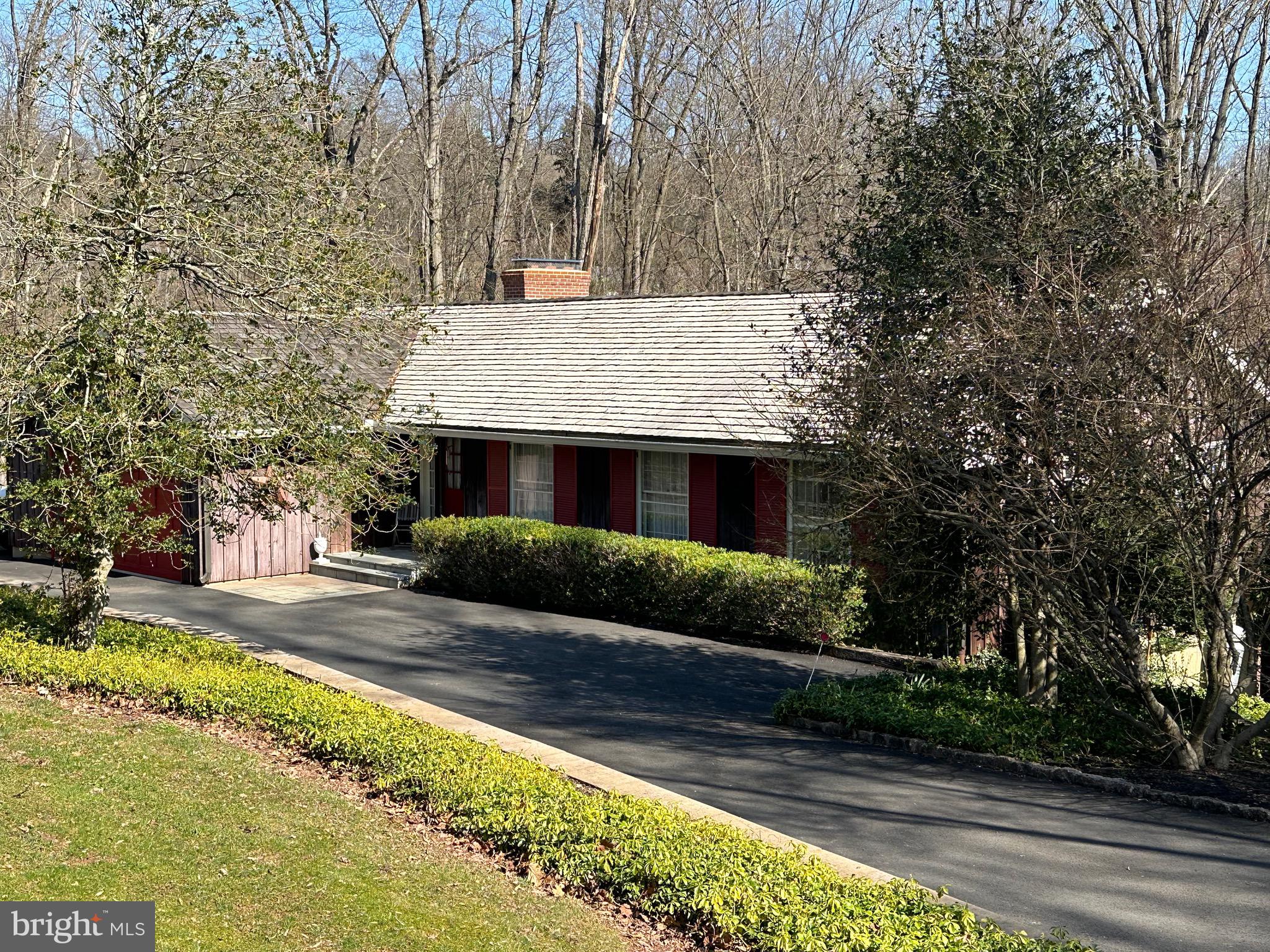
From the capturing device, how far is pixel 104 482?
12.0 metres

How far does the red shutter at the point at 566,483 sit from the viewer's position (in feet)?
71.0

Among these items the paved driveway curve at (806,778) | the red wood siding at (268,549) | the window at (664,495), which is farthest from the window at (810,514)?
the red wood siding at (268,549)

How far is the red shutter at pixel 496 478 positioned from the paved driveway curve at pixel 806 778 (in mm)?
4646

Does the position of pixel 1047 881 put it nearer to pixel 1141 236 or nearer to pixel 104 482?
pixel 1141 236

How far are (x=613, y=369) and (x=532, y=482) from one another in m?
2.58

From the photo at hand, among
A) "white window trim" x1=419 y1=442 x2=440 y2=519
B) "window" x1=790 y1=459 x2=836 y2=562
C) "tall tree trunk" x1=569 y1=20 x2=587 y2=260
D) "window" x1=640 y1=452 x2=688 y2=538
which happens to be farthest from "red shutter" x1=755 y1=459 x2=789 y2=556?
"tall tree trunk" x1=569 y1=20 x2=587 y2=260

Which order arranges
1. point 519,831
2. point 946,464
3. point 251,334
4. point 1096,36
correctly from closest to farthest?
point 519,831 → point 946,464 → point 251,334 → point 1096,36

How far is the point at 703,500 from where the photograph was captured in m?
19.8

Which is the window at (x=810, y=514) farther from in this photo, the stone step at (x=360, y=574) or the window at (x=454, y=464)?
the window at (x=454, y=464)

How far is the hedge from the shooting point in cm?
673

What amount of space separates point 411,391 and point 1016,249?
15.6 meters

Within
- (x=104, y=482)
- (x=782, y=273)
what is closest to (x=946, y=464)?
(x=104, y=482)

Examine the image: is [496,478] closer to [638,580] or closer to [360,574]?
[360,574]

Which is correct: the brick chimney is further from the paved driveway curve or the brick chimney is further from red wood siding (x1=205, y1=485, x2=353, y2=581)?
the paved driveway curve
